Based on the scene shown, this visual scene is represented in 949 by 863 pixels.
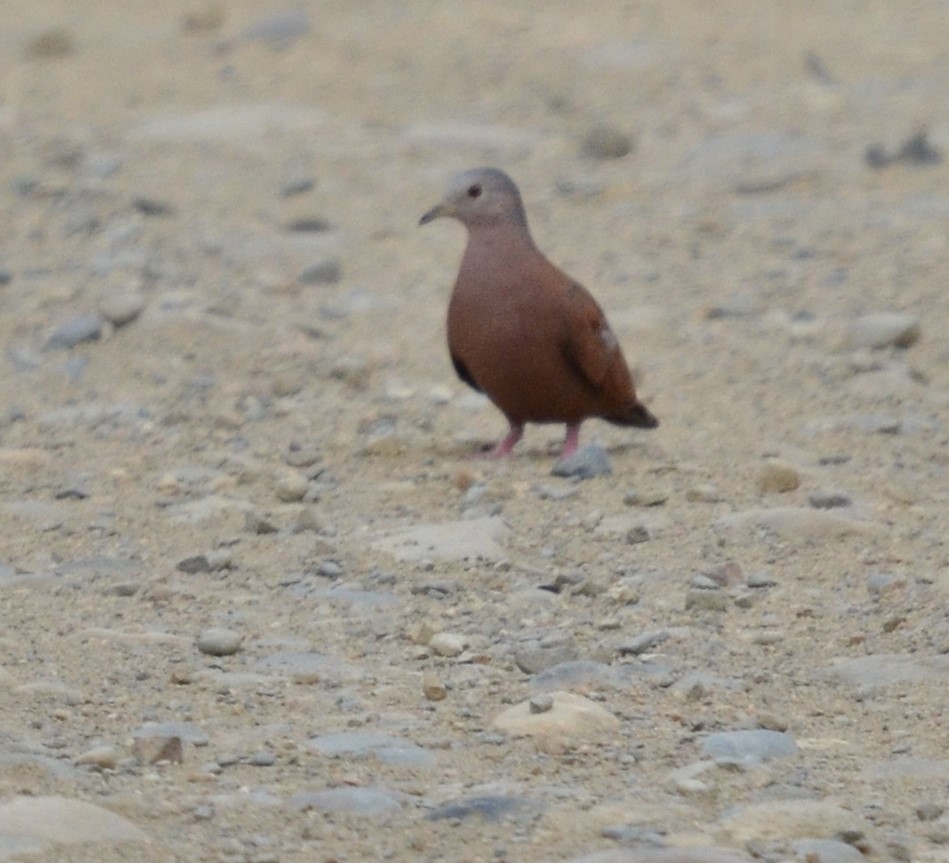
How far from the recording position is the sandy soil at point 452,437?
390cm

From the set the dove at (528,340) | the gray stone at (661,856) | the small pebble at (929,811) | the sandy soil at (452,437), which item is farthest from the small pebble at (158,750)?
the dove at (528,340)

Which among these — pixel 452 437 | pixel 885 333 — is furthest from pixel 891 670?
pixel 885 333

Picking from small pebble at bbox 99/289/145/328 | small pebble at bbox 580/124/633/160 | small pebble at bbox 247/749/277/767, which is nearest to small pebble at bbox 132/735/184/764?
small pebble at bbox 247/749/277/767

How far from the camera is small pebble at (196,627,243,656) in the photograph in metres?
4.64

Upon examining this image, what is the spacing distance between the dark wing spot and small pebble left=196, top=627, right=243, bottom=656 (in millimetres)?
2098

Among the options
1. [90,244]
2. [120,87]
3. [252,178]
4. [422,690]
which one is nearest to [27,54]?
[120,87]

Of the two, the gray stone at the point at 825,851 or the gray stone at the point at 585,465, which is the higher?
the gray stone at the point at 825,851

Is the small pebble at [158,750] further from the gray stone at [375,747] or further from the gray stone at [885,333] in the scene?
the gray stone at [885,333]

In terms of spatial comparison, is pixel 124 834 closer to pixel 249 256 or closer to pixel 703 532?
pixel 703 532

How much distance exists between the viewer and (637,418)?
6.78m

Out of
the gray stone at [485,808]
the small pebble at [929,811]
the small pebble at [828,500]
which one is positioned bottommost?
the small pebble at [828,500]

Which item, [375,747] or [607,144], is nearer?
[375,747]

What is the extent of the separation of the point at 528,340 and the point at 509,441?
0.38 meters

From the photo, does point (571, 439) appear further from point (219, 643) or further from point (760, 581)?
point (219, 643)
